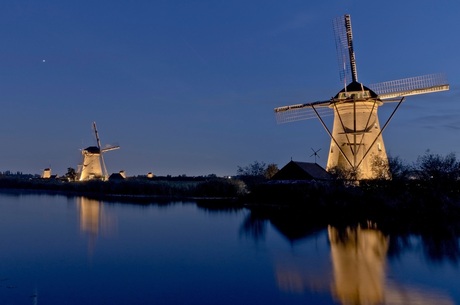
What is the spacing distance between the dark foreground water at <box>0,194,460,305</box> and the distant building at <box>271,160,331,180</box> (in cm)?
818

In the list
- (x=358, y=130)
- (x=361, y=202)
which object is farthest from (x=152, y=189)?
(x=361, y=202)

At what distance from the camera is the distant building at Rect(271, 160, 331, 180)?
89.4ft

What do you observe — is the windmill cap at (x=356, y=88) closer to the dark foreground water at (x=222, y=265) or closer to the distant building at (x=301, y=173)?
the distant building at (x=301, y=173)

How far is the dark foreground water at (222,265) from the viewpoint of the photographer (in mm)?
8461

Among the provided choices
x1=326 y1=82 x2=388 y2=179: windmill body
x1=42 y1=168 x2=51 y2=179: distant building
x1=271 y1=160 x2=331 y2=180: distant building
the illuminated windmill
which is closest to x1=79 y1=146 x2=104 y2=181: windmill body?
the illuminated windmill

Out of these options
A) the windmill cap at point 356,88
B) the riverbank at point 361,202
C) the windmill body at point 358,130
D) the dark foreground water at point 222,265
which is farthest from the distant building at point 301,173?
the dark foreground water at point 222,265

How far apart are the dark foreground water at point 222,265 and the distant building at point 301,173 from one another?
8183mm

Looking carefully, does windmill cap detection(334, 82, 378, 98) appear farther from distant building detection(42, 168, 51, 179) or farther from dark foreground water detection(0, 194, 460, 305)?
distant building detection(42, 168, 51, 179)

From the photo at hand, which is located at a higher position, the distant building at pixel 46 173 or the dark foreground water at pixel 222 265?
the distant building at pixel 46 173

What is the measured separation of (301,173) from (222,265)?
1655 cm

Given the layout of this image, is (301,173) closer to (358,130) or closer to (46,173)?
(358,130)

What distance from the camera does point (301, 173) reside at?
27359 millimetres

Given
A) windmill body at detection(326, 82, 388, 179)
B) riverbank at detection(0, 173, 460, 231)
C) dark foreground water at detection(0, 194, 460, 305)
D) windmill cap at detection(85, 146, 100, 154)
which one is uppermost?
windmill cap at detection(85, 146, 100, 154)

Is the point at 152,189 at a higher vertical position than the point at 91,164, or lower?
lower
